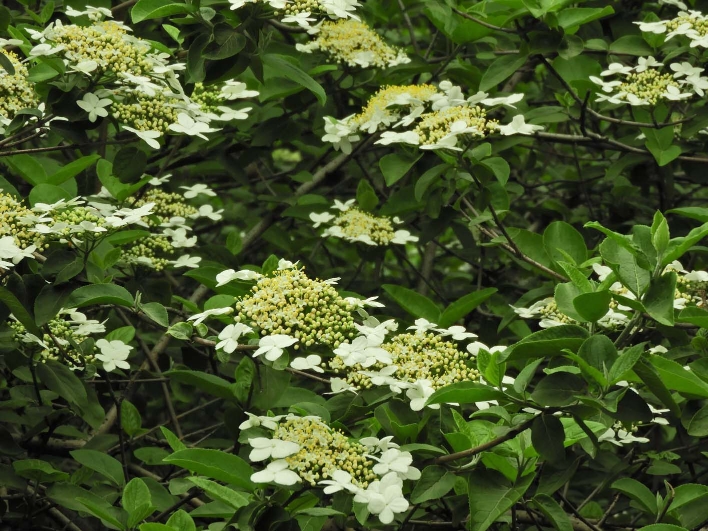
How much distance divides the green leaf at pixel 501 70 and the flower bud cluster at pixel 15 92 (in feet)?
4.80

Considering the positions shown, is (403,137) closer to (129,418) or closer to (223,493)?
(129,418)

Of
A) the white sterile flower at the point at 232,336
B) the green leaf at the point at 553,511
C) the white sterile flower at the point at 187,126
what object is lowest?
the green leaf at the point at 553,511

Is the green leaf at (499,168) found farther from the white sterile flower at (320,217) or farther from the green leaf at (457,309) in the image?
the white sterile flower at (320,217)

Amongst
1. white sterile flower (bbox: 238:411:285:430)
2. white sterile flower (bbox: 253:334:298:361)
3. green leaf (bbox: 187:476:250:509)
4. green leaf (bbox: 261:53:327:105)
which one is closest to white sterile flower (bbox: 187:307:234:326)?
white sterile flower (bbox: 253:334:298:361)

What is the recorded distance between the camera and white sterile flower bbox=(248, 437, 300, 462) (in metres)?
1.81

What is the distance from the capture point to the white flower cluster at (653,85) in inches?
121

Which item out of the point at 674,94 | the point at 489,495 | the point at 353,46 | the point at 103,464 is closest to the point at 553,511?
the point at 489,495

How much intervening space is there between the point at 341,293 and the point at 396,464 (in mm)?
968

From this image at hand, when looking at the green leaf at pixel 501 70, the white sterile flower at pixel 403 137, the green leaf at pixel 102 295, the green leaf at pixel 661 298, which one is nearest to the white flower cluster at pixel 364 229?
the white sterile flower at pixel 403 137

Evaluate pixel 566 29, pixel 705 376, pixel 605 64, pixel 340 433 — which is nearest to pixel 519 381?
pixel 340 433

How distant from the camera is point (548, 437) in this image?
1.85 meters

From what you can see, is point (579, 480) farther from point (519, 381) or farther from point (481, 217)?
point (519, 381)

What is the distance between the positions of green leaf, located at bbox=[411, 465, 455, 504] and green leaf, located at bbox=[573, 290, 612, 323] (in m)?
0.47

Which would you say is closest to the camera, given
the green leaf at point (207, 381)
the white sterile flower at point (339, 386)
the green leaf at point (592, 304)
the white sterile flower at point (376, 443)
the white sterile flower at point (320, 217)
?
the green leaf at point (592, 304)
